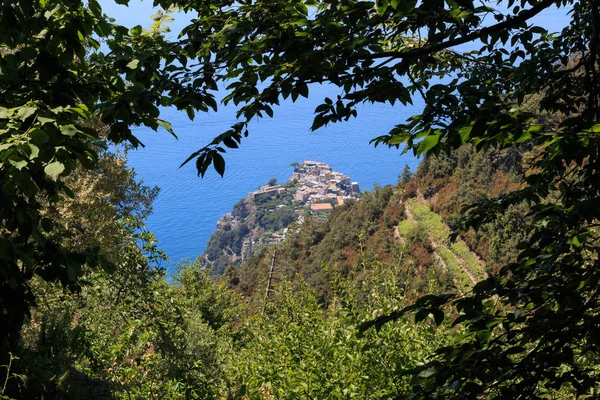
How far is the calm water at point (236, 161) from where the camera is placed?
372 ft

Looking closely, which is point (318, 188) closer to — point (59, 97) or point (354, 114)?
point (59, 97)

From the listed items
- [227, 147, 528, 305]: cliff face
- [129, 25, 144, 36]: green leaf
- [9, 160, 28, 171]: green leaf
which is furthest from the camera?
[227, 147, 528, 305]: cliff face

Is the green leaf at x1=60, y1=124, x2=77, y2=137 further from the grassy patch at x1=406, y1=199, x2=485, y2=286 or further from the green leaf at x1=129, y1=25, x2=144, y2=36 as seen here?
the grassy patch at x1=406, y1=199, x2=485, y2=286

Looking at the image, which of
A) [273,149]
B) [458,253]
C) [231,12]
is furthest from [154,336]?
[273,149]

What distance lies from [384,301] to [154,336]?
383 centimetres

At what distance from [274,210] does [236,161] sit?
1116 inches

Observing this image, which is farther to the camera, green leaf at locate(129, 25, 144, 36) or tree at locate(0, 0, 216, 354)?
green leaf at locate(129, 25, 144, 36)

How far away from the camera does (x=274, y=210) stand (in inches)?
4294

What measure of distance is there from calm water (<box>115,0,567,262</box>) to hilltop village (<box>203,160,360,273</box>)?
748cm

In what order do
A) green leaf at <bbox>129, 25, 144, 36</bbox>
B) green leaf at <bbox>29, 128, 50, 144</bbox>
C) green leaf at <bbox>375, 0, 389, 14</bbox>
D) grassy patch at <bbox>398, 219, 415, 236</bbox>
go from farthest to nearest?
grassy patch at <bbox>398, 219, 415, 236</bbox>, green leaf at <bbox>129, 25, 144, 36</bbox>, green leaf at <bbox>29, 128, 50, 144</bbox>, green leaf at <bbox>375, 0, 389, 14</bbox>

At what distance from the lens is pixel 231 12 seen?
11.1ft

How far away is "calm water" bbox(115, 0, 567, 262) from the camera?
372 feet

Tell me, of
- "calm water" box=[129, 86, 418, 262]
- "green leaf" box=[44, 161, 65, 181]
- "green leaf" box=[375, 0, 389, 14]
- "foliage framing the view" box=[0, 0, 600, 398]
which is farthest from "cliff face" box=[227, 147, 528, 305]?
"calm water" box=[129, 86, 418, 262]

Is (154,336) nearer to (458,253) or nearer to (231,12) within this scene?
(231,12)
